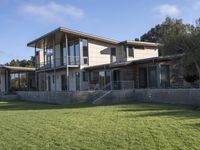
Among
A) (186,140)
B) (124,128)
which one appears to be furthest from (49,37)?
(186,140)

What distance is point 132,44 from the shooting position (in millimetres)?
34031

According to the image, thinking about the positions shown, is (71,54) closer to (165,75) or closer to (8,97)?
(8,97)

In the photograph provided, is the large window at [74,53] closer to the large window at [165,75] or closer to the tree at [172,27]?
the large window at [165,75]

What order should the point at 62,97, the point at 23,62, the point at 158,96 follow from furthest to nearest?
1. the point at 23,62
2. the point at 62,97
3. the point at 158,96

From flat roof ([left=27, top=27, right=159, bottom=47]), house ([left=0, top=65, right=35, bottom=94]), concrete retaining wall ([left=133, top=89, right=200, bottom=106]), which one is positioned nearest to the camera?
concrete retaining wall ([left=133, top=89, right=200, bottom=106])

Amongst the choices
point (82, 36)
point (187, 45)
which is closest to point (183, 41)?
point (187, 45)

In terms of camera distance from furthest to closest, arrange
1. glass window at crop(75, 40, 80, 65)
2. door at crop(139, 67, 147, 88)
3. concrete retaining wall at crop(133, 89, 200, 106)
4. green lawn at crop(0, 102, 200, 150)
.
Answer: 1. glass window at crop(75, 40, 80, 65)
2. door at crop(139, 67, 147, 88)
3. concrete retaining wall at crop(133, 89, 200, 106)
4. green lawn at crop(0, 102, 200, 150)

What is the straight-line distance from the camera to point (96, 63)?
3403cm

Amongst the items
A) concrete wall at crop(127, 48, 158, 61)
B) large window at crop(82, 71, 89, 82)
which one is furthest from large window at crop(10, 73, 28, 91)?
concrete wall at crop(127, 48, 158, 61)

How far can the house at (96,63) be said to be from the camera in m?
28.8

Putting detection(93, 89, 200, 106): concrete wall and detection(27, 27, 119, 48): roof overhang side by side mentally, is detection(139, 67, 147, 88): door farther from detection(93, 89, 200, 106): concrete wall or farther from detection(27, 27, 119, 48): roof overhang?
detection(27, 27, 119, 48): roof overhang

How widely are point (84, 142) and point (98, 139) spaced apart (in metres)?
0.45

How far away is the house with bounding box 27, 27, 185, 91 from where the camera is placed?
28.8m

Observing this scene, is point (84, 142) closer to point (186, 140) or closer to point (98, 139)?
point (98, 139)
